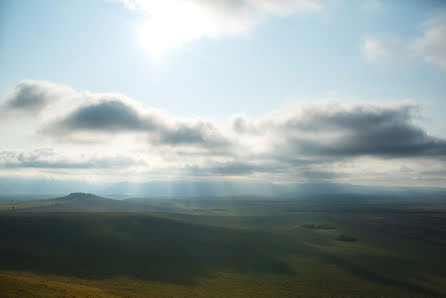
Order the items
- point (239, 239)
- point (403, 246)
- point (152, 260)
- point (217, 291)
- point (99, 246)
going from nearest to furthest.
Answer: point (217, 291) < point (152, 260) < point (99, 246) < point (403, 246) < point (239, 239)

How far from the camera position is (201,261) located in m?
90.9

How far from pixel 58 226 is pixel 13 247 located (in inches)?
1229

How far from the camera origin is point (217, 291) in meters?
65.4

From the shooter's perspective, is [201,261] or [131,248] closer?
[201,261]

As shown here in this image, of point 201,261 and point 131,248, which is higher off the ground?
point 131,248

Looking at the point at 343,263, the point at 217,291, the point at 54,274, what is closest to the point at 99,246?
the point at 54,274

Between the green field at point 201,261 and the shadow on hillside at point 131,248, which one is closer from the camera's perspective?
the green field at point 201,261

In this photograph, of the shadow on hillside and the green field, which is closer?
the green field

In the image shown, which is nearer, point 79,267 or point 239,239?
point 79,267

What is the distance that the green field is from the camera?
64938 mm

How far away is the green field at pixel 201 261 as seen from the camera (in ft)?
213

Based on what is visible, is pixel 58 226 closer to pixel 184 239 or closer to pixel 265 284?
pixel 184 239

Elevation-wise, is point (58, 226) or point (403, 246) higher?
point (58, 226)

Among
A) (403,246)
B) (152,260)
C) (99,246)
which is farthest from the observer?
(403,246)
